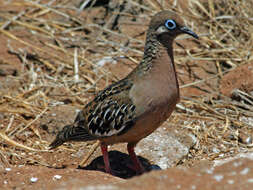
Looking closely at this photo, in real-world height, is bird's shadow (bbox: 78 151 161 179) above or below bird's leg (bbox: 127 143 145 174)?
below

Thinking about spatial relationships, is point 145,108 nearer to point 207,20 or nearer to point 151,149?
point 151,149

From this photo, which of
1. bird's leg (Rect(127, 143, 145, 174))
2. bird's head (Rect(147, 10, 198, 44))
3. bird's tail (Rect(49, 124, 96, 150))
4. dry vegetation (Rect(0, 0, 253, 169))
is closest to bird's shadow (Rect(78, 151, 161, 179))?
bird's leg (Rect(127, 143, 145, 174))

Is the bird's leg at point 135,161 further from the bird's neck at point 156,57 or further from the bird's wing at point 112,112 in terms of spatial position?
the bird's neck at point 156,57

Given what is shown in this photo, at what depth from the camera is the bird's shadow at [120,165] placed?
232 inches

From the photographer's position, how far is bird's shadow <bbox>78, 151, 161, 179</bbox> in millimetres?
5895

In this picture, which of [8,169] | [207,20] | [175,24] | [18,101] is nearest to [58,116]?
[18,101]

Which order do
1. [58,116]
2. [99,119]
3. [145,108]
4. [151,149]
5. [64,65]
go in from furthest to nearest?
[64,65]
[58,116]
[151,149]
[99,119]
[145,108]

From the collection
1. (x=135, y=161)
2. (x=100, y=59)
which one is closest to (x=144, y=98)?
(x=135, y=161)

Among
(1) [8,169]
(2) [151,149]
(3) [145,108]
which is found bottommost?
(2) [151,149]

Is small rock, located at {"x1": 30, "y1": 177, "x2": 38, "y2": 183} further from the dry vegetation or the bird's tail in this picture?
the dry vegetation

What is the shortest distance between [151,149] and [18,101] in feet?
7.73

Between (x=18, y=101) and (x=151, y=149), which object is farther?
(x=18, y=101)

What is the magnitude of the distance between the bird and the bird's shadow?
271 millimetres

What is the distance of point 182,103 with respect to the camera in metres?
7.34
